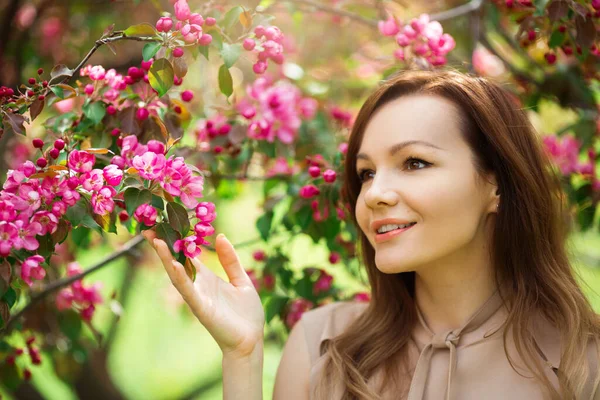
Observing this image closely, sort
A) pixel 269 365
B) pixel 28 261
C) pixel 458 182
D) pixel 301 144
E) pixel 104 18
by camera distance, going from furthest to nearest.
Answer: pixel 269 365, pixel 104 18, pixel 301 144, pixel 458 182, pixel 28 261

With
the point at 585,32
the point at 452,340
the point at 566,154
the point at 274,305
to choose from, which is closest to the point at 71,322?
the point at 274,305

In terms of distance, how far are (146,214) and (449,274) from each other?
0.89m

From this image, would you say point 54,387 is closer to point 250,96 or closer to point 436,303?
point 250,96

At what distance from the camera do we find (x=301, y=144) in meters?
2.59

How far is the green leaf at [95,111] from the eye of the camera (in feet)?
5.48

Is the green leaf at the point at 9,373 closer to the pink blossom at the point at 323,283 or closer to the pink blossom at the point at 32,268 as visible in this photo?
the pink blossom at the point at 32,268

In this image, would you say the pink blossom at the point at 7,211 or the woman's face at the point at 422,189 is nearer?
the pink blossom at the point at 7,211

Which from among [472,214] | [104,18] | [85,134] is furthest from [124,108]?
[104,18]

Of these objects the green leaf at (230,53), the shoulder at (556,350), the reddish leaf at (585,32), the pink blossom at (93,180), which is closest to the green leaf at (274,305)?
the shoulder at (556,350)

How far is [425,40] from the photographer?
2094 mm

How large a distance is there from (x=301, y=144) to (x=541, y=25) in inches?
38.3

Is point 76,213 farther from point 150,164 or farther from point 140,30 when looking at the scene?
point 140,30

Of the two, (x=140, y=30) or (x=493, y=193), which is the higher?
(x=140, y=30)

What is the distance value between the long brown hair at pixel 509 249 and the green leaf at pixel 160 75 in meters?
0.63
